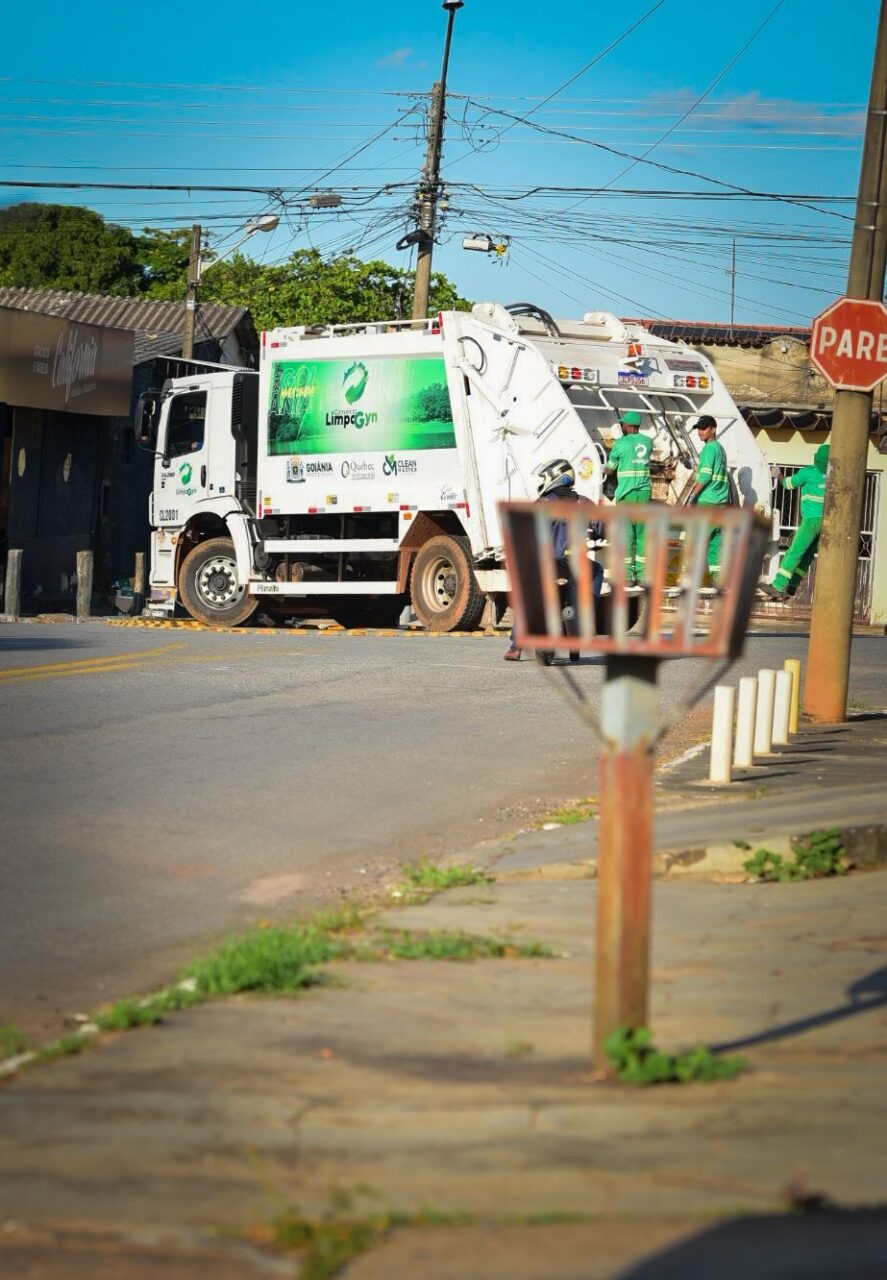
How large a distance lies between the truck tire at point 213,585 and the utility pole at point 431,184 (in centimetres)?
801

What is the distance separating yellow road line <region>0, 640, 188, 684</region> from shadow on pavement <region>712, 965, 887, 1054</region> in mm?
9146

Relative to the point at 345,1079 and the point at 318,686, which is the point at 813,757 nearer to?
the point at 318,686

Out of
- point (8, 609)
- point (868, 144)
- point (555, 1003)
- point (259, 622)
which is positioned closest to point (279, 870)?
point (555, 1003)

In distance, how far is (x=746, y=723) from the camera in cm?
1006

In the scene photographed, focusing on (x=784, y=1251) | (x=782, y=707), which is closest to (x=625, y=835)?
(x=784, y=1251)

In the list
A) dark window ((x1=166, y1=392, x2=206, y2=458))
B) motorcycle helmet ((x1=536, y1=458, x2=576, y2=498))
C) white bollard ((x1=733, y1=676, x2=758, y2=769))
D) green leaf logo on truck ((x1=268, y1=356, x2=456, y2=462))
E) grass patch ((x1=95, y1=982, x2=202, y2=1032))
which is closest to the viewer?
grass patch ((x1=95, y1=982, x2=202, y2=1032))

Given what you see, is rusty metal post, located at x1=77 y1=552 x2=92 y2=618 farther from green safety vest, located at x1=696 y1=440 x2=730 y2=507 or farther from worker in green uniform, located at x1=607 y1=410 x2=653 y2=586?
green safety vest, located at x1=696 y1=440 x2=730 y2=507

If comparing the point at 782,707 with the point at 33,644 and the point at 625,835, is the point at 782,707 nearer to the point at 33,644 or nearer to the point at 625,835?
the point at 625,835

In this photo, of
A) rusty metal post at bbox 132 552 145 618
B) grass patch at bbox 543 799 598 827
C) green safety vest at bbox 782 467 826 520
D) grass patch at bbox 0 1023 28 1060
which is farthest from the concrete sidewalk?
rusty metal post at bbox 132 552 145 618

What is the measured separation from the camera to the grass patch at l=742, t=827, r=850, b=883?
23.9ft

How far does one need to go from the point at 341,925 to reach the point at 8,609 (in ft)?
57.2

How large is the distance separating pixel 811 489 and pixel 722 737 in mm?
8620

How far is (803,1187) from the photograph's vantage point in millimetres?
3477

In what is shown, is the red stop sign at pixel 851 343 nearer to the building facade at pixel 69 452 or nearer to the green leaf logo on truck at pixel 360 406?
the green leaf logo on truck at pixel 360 406
